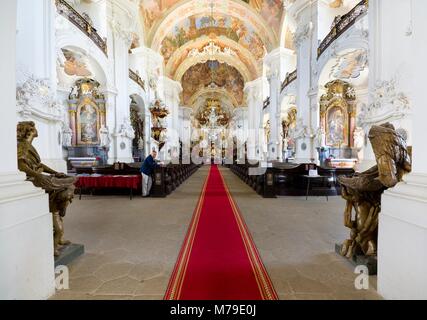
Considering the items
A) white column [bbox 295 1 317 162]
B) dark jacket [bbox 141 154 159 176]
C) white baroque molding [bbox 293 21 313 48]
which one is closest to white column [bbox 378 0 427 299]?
dark jacket [bbox 141 154 159 176]

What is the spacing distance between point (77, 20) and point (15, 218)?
30.7 feet

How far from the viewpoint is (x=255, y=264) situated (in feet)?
7.86

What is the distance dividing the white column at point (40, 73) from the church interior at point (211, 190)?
0.11 ft

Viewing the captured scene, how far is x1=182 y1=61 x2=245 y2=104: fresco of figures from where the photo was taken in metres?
26.5

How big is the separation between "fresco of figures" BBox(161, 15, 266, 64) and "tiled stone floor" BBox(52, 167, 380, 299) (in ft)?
53.9

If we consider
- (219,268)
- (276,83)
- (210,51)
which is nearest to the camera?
(219,268)

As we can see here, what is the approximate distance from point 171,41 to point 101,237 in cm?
1856

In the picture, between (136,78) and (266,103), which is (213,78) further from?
(136,78)

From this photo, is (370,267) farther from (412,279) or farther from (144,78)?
(144,78)

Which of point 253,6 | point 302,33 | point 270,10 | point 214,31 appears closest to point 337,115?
point 302,33

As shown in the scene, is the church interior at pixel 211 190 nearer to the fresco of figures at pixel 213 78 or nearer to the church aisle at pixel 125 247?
the church aisle at pixel 125 247

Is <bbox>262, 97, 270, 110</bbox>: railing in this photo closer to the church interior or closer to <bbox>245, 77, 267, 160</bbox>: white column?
<bbox>245, 77, 267, 160</bbox>: white column

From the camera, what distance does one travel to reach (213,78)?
27.8 m

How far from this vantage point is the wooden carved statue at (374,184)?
1.85 metres
